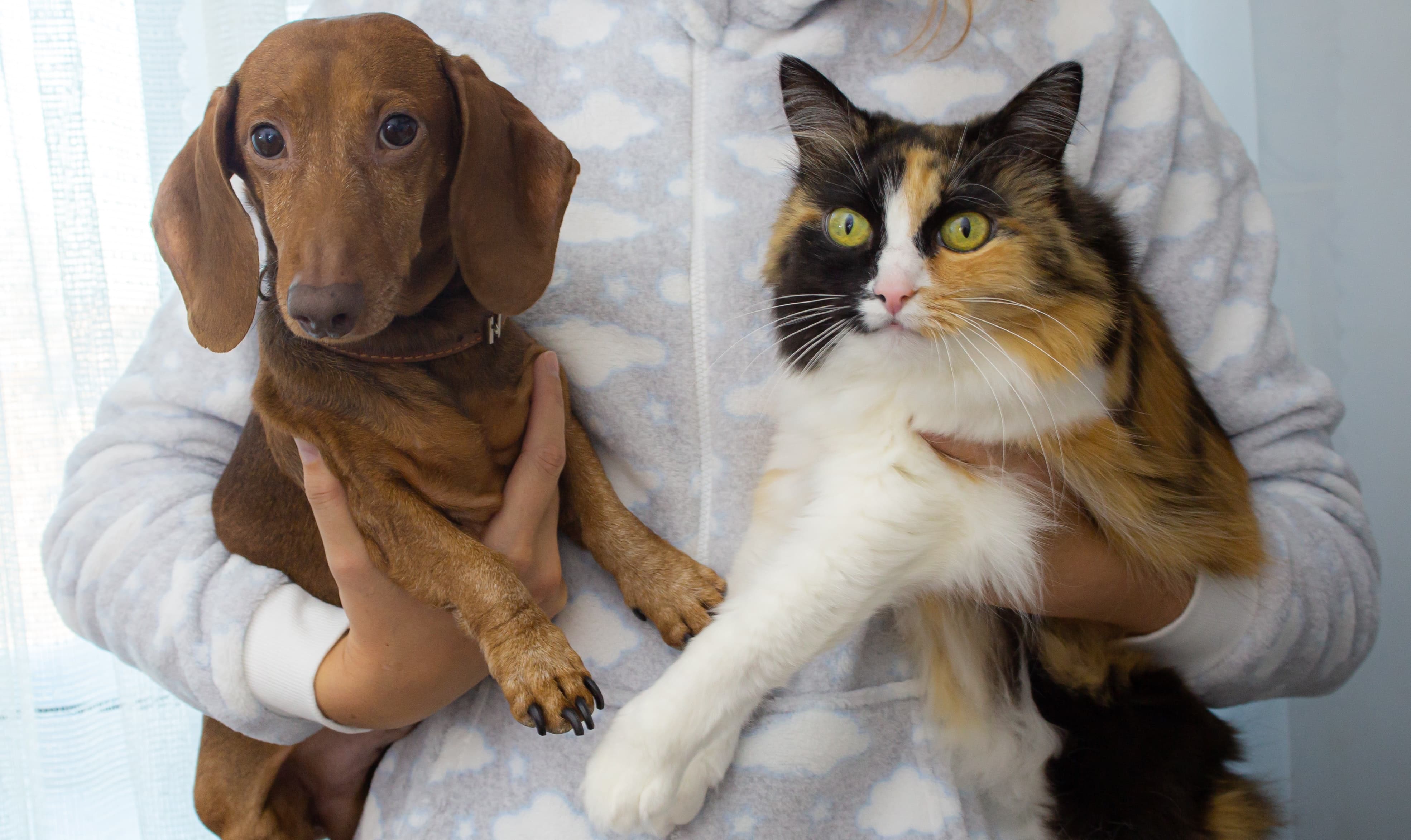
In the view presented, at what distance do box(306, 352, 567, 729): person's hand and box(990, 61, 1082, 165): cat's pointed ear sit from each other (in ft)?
2.00

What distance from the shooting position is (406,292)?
2.74ft

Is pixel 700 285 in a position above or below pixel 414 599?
above

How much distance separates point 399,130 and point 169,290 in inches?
31.8

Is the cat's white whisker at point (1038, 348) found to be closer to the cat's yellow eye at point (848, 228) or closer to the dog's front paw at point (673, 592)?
the cat's yellow eye at point (848, 228)

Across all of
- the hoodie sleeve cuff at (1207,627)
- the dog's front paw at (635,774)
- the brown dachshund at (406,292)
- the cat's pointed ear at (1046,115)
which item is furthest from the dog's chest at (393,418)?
the hoodie sleeve cuff at (1207,627)

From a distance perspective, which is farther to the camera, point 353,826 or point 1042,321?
point 353,826

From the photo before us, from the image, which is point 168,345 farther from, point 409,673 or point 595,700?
point 595,700

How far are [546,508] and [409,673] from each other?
0.80ft

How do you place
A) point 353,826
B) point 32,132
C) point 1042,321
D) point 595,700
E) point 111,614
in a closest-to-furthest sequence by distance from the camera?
point 595,700
point 1042,321
point 111,614
point 353,826
point 32,132

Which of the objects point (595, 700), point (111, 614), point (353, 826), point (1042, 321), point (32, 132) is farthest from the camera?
point (32, 132)

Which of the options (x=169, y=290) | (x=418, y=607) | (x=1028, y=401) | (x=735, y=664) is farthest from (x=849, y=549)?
(x=169, y=290)

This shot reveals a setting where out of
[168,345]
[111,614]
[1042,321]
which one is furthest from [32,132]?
[1042,321]

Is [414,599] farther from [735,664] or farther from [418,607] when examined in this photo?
[735,664]

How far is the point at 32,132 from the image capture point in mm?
1286
